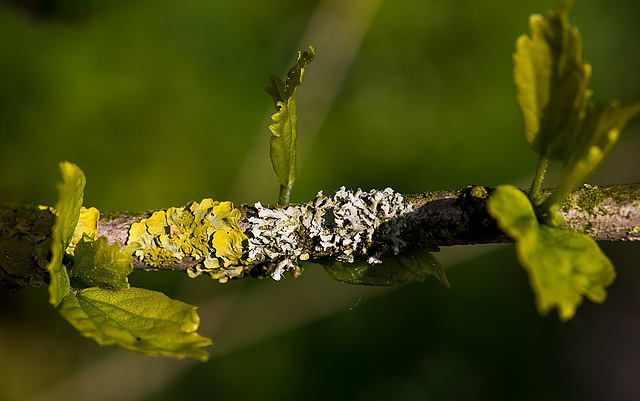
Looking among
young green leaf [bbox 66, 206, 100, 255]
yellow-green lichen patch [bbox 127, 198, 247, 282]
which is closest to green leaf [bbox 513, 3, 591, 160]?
yellow-green lichen patch [bbox 127, 198, 247, 282]

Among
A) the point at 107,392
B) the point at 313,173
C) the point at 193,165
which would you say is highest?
the point at 313,173

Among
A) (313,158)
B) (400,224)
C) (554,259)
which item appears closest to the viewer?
(554,259)

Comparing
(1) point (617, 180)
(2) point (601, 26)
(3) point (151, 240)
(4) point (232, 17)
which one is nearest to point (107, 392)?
(3) point (151, 240)

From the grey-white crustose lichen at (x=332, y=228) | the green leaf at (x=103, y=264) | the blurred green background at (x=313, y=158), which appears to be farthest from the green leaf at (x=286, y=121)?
the blurred green background at (x=313, y=158)

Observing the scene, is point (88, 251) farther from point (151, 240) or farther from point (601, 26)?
point (601, 26)

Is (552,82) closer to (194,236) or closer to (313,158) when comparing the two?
(194,236)

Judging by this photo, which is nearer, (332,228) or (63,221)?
(63,221)

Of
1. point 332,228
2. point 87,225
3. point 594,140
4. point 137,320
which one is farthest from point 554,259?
point 87,225
